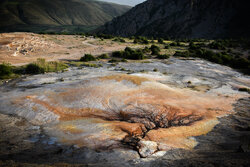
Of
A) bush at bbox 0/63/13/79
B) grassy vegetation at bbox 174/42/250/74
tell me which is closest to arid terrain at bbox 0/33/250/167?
bush at bbox 0/63/13/79

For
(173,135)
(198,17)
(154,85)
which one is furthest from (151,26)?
(173,135)

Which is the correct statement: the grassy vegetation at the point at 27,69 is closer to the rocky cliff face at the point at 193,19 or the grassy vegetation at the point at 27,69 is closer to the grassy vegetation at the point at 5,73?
the grassy vegetation at the point at 5,73

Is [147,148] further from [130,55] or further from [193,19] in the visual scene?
[193,19]

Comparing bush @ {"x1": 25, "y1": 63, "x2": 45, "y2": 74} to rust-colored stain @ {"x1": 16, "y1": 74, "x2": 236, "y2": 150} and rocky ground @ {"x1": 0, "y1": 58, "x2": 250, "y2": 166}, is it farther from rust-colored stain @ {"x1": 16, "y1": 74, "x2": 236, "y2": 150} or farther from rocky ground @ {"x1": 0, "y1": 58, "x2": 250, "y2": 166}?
rust-colored stain @ {"x1": 16, "y1": 74, "x2": 236, "y2": 150}

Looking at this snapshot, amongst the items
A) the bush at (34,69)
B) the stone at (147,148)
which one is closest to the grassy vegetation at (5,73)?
the bush at (34,69)

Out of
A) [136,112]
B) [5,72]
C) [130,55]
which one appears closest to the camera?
[136,112]

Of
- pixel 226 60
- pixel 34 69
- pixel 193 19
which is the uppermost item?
pixel 193 19

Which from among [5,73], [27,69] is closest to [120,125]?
[5,73]

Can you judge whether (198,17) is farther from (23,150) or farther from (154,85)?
(23,150)
